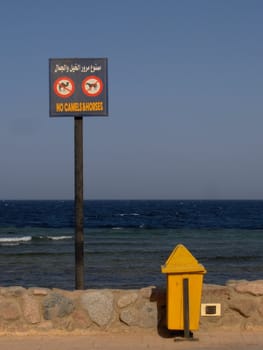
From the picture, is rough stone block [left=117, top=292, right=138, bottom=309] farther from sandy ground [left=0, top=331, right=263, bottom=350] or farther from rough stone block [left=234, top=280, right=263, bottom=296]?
rough stone block [left=234, top=280, right=263, bottom=296]

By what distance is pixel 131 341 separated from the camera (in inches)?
255

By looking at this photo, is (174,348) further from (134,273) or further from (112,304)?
(134,273)

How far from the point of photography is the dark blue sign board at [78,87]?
7328mm

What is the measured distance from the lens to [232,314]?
269 inches

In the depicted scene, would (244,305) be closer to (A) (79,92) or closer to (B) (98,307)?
(B) (98,307)

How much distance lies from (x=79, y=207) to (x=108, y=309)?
1307 mm

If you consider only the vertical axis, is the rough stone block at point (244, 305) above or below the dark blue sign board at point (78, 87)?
below

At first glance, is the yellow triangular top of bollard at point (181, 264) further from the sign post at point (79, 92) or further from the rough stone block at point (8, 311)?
the rough stone block at point (8, 311)

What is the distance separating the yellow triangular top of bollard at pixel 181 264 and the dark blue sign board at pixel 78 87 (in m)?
1.94

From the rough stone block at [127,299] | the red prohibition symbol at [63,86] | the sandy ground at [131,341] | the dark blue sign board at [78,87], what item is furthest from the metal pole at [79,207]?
the sandy ground at [131,341]

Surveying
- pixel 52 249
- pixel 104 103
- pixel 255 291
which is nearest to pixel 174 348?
pixel 255 291

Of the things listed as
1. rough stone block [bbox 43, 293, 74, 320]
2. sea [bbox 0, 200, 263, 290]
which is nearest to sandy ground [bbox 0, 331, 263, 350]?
rough stone block [bbox 43, 293, 74, 320]

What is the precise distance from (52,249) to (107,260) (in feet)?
18.8

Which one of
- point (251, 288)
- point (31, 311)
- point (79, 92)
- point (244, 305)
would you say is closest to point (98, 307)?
point (31, 311)
